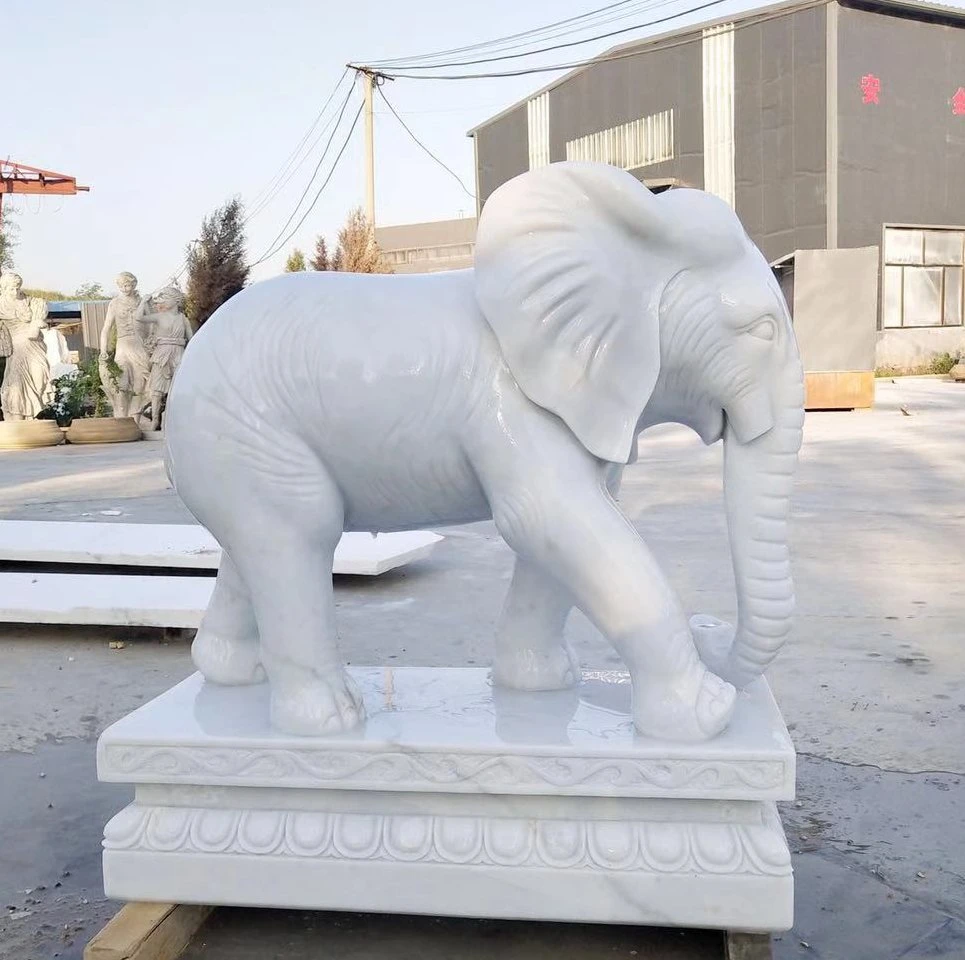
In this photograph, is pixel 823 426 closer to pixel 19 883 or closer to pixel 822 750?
pixel 822 750

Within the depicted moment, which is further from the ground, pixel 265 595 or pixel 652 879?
pixel 265 595

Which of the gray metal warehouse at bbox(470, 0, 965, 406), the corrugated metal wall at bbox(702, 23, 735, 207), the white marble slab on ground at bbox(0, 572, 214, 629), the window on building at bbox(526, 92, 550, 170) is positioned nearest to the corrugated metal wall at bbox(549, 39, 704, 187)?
the gray metal warehouse at bbox(470, 0, 965, 406)

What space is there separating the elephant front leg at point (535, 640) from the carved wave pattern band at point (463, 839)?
333 mm

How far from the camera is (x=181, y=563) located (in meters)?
4.23

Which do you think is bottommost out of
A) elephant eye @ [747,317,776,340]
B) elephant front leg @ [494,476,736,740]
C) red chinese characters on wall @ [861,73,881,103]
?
elephant front leg @ [494,476,736,740]

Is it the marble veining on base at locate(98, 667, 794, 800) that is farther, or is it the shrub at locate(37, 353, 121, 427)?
the shrub at locate(37, 353, 121, 427)

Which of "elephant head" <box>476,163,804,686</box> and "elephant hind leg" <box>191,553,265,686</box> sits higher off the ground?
"elephant head" <box>476,163,804,686</box>

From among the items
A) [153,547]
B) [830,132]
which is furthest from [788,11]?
[153,547]

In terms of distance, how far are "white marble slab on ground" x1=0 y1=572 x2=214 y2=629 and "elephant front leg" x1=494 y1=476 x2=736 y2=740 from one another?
209cm

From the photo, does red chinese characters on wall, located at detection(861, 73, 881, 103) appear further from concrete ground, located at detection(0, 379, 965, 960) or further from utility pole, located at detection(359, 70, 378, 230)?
concrete ground, located at detection(0, 379, 965, 960)

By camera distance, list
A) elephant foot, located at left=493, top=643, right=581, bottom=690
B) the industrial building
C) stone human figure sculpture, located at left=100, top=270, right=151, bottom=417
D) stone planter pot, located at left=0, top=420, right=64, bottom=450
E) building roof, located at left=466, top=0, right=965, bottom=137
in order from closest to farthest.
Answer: elephant foot, located at left=493, top=643, right=581, bottom=690 < stone planter pot, located at left=0, top=420, right=64, bottom=450 < stone human figure sculpture, located at left=100, top=270, right=151, bottom=417 < building roof, located at left=466, top=0, right=965, bottom=137 < the industrial building

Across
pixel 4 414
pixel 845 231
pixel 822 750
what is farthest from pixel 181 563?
pixel 845 231

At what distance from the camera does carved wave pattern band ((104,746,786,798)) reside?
1453mm

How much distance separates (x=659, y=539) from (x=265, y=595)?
3.62 m
